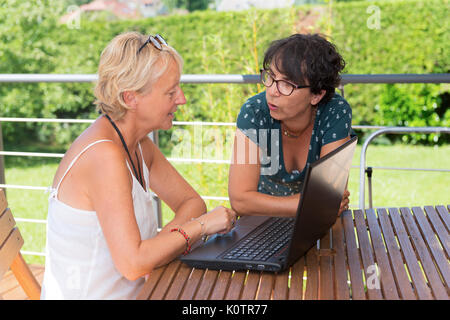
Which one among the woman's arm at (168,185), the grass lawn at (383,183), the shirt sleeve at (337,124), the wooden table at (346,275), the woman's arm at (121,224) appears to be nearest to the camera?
the wooden table at (346,275)

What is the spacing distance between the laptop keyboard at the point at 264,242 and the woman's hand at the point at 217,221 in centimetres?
7

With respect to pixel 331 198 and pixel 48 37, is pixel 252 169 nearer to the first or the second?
pixel 331 198

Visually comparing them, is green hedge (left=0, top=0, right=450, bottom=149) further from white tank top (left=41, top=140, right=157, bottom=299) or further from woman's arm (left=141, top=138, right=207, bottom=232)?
white tank top (left=41, top=140, right=157, bottom=299)

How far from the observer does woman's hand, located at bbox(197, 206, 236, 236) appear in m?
1.57

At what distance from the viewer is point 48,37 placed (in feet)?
30.1

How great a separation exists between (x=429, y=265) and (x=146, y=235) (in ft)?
2.60

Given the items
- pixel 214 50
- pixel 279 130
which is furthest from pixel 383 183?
pixel 279 130

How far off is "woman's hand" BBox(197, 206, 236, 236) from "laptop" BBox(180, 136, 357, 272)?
0.03 meters

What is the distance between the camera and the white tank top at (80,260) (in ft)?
5.12

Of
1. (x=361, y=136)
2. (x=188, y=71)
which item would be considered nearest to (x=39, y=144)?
(x=188, y=71)
